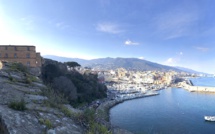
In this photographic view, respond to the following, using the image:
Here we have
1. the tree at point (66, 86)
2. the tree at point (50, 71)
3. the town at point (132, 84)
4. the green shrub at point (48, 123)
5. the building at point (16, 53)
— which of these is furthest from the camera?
the town at point (132, 84)

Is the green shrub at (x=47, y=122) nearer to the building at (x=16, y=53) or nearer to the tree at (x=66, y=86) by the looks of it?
the building at (x=16, y=53)

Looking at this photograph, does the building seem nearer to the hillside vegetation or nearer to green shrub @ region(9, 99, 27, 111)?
the hillside vegetation

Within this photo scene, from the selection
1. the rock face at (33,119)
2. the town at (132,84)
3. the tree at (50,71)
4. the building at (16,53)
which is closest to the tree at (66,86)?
the tree at (50,71)

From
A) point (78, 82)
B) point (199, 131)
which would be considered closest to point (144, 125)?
point (199, 131)

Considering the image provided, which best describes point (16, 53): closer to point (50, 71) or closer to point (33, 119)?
point (50, 71)

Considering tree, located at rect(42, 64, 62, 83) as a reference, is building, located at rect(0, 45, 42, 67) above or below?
above

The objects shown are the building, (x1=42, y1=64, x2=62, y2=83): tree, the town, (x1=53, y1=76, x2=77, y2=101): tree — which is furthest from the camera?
the town

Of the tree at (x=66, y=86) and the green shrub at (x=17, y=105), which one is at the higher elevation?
the green shrub at (x=17, y=105)

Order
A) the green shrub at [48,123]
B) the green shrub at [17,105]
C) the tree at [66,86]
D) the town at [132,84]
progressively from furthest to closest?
1. the town at [132,84]
2. the tree at [66,86]
3. the green shrub at [17,105]
4. the green shrub at [48,123]

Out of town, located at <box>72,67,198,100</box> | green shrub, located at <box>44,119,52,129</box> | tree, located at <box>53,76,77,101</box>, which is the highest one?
green shrub, located at <box>44,119,52,129</box>

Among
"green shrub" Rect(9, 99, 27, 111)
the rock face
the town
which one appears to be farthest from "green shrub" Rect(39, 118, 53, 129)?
the town

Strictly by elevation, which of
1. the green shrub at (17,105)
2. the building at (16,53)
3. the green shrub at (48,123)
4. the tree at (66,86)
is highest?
the building at (16,53)

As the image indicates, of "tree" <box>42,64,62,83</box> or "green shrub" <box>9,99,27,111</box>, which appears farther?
"tree" <box>42,64,62,83</box>

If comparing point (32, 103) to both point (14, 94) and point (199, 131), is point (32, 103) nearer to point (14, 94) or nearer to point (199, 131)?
point (14, 94)
